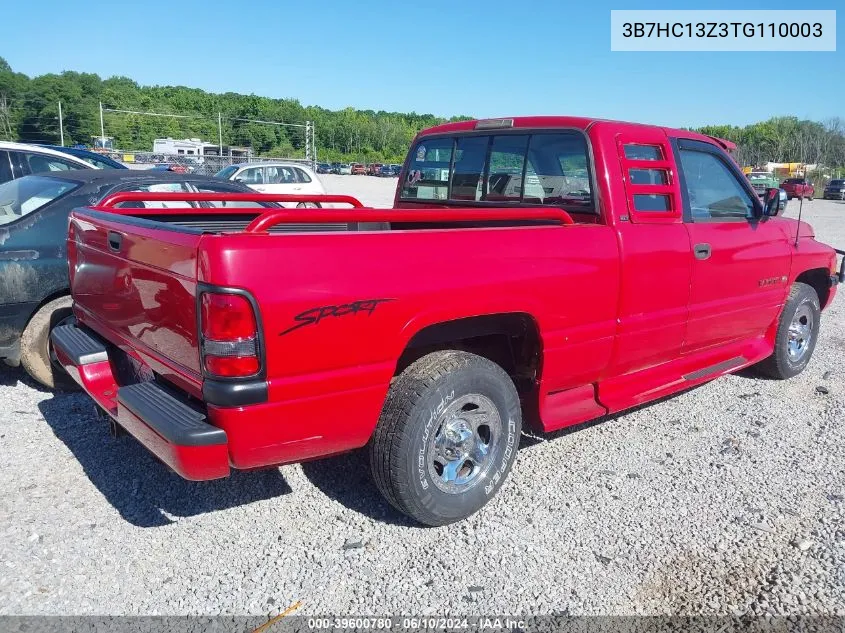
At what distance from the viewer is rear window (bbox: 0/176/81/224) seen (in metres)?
4.77

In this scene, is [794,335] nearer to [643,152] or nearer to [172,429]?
[643,152]

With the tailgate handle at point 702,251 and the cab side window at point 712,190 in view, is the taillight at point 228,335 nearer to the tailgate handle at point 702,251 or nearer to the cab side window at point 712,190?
the tailgate handle at point 702,251

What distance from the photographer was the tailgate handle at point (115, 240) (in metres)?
3.12

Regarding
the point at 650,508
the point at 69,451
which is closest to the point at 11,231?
the point at 69,451

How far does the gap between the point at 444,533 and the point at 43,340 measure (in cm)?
308

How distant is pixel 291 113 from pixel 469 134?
118392 millimetres

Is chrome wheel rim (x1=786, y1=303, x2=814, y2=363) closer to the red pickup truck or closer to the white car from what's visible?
the red pickup truck

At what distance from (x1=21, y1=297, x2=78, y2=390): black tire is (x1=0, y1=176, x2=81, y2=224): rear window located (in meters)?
0.64

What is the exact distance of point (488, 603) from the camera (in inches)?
109

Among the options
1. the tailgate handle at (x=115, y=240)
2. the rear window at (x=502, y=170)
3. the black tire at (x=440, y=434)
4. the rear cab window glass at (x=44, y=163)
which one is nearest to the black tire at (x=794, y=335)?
the rear window at (x=502, y=170)

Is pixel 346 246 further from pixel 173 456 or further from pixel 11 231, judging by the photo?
pixel 11 231

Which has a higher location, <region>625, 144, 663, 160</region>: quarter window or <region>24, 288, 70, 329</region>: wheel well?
<region>625, 144, 663, 160</region>: quarter window

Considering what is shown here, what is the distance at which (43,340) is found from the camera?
4.61 m

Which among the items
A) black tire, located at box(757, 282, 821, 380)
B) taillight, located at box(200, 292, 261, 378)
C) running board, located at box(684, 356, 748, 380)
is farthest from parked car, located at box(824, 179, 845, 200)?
taillight, located at box(200, 292, 261, 378)
